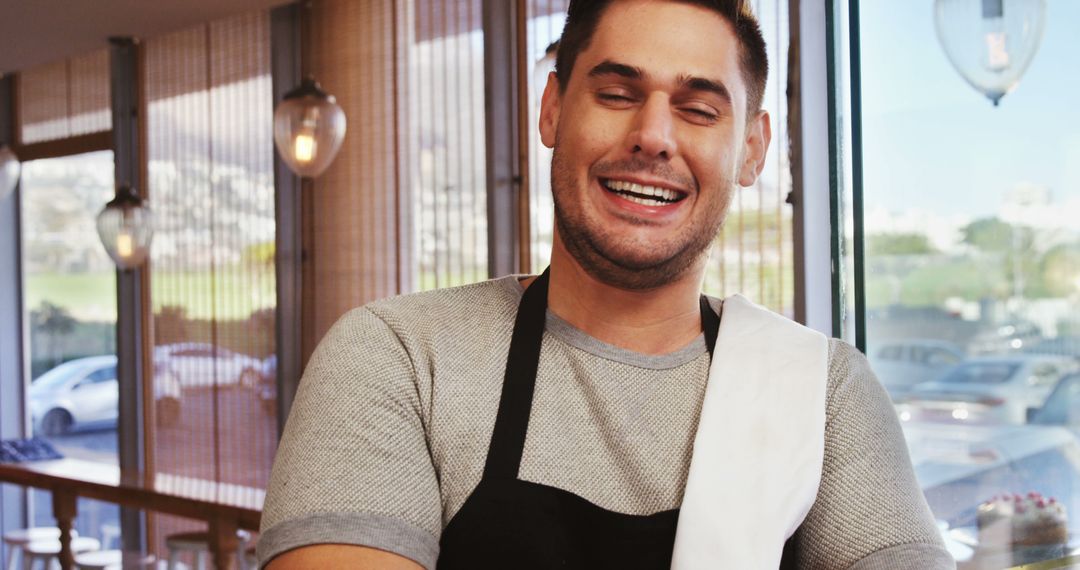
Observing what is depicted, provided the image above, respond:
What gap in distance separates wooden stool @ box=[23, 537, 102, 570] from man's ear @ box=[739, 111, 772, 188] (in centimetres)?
453

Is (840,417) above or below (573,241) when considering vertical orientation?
below

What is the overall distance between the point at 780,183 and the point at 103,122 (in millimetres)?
4350

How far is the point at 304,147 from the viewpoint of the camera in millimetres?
3850

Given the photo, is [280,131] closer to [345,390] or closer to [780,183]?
[780,183]

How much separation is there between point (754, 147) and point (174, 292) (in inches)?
204

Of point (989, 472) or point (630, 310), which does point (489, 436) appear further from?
point (989, 472)

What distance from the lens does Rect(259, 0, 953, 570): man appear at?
984 millimetres

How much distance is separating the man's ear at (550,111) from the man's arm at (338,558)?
19.8 inches

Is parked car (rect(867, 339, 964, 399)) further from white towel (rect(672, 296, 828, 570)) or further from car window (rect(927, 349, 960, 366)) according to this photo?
white towel (rect(672, 296, 828, 570))

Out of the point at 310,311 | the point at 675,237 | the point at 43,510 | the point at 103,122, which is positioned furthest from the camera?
the point at 43,510

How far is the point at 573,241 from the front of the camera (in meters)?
1.11

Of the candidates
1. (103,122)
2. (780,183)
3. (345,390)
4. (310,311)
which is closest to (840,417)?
(345,390)

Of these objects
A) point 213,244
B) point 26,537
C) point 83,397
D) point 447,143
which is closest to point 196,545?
point 26,537

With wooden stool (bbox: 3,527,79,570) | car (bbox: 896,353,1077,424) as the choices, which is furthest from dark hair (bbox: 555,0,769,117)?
wooden stool (bbox: 3,527,79,570)
